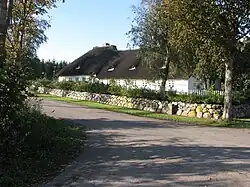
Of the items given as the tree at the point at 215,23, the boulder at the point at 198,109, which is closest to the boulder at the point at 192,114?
the boulder at the point at 198,109

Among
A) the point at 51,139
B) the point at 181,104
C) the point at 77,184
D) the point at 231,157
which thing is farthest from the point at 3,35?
the point at 181,104

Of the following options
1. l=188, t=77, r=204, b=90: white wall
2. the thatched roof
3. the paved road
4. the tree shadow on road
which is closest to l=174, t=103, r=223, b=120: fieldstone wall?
the paved road

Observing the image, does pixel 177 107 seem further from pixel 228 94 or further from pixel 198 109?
pixel 228 94

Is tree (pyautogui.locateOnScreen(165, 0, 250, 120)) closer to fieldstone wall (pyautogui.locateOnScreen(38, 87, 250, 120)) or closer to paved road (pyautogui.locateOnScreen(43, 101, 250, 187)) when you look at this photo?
fieldstone wall (pyautogui.locateOnScreen(38, 87, 250, 120))

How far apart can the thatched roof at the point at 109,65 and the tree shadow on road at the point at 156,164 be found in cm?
4104

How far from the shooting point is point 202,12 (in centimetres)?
2370

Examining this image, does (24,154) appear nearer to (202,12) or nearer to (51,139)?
(51,139)

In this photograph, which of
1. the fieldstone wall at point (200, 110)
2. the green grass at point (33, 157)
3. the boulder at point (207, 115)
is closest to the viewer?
the green grass at point (33, 157)

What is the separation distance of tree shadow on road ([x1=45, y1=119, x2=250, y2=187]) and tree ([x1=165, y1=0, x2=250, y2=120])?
9946 mm

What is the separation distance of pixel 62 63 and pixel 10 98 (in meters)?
107

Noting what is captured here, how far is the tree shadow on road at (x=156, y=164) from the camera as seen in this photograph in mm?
8812

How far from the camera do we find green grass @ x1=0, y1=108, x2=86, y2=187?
29.2ft

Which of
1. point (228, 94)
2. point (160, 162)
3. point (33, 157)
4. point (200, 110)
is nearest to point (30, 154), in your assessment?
point (33, 157)

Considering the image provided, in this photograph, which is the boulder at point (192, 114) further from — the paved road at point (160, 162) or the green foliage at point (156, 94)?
the paved road at point (160, 162)
